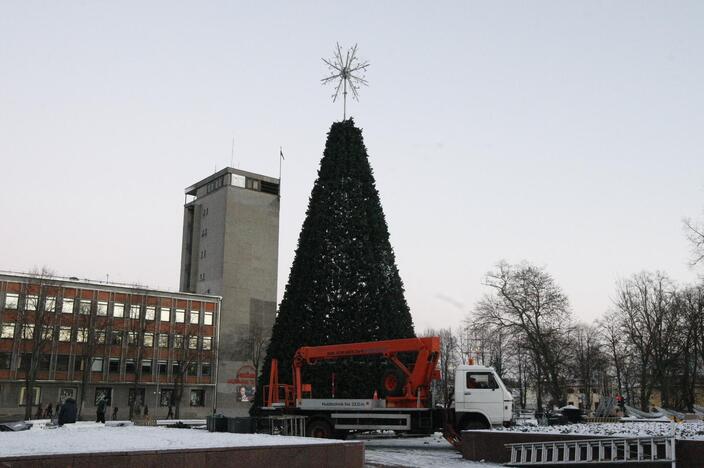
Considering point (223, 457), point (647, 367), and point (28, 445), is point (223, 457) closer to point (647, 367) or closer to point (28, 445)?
point (28, 445)

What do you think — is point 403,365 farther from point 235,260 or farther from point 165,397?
point 235,260

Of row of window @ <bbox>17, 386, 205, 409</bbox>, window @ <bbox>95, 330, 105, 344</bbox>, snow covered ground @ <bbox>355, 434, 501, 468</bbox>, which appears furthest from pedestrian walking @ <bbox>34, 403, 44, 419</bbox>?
snow covered ground @ <bbox>355, 434, 501, 468</bbox>

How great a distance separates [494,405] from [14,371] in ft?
178

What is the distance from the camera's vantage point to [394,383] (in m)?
26.2

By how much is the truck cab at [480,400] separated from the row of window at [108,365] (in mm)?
48900

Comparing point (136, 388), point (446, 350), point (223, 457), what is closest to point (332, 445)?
point (223, 457)

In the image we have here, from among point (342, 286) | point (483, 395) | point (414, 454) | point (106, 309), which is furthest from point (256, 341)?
point (414, 454)

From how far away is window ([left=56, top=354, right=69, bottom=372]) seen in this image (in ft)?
220

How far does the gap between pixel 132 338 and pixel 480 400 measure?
5531cm

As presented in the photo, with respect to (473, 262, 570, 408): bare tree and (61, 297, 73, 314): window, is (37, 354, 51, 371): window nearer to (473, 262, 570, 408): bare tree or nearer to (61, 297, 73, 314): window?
(61, 297, 73, 314): window

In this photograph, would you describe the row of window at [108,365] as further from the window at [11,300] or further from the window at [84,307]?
the window at [84,307]

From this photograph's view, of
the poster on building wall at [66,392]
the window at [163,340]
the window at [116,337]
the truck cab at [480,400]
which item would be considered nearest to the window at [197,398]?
the window at [163,340]

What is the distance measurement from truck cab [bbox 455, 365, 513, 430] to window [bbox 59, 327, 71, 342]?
54090mm

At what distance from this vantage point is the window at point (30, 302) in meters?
61.8
